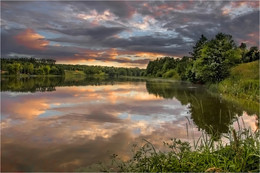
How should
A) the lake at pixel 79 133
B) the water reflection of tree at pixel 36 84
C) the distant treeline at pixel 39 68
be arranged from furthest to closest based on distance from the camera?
1. the distant treeline at pixel 39 68
2. the water reflection of tree at pixel 36 84
3. the lake at pixel 79 133

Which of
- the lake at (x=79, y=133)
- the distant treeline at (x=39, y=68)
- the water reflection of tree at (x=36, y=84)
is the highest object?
the distant treeline at (x=39, y=68)

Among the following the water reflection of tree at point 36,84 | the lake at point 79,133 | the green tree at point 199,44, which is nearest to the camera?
the lake at point 79,133

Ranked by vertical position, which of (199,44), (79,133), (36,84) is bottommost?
(79,133)

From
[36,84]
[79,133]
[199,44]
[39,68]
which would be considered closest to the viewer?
[79,133]

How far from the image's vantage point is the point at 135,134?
776 cm

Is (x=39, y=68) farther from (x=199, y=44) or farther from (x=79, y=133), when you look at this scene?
(x=79, y=133)

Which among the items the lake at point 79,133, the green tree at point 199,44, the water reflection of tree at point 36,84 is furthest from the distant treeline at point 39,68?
the lake at point 79,133

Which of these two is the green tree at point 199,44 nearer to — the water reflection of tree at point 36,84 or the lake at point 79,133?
the water reflection of tree at point 36,84

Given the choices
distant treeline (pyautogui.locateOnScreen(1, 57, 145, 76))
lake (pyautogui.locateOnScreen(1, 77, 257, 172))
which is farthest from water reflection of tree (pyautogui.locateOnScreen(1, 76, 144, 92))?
distant treeline (pyautogui.locateOnScreen(1, 57, 145, 76))

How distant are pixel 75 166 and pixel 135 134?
3.06 metres

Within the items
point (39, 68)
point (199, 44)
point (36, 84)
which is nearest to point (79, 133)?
point (36, 84)

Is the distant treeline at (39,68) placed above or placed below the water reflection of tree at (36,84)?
above

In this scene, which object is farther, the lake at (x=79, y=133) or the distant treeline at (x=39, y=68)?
the distant treeline at (x=39, y=68)

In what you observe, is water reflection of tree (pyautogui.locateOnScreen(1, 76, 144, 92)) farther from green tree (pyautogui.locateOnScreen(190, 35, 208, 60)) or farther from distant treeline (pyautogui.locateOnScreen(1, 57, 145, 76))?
distant treeline (pyautogui.locateOnScreen(1, 57, 145, 76))
